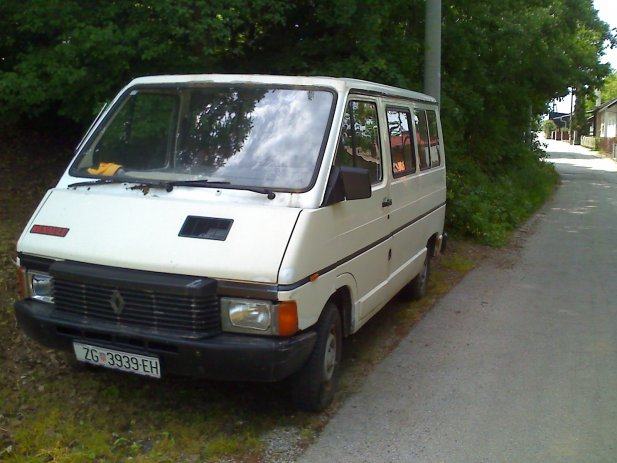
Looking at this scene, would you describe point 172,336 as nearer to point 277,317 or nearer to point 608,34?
point 277,317

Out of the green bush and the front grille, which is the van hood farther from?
the green bush

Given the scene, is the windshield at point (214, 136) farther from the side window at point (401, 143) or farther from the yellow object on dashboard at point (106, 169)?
the side window at point (401, 143)

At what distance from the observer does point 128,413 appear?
4766 mm

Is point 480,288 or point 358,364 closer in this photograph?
point 358,364

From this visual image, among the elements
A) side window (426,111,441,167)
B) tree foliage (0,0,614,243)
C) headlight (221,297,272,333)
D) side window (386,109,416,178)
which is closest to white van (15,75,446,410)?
headlight (221,297,272,333)

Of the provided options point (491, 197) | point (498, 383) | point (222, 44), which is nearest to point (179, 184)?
point (498, 383)

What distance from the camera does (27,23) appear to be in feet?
24.0

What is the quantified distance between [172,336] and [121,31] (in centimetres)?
444

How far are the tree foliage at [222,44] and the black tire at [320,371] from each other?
3845 mm

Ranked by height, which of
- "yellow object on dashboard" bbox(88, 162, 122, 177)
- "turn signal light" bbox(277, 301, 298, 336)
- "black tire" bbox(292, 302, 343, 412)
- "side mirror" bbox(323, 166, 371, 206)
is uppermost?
"yellow object on dashboard" bbox(88, 162, 122, 177)

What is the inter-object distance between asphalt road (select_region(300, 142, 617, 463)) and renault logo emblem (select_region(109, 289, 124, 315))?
140 cm

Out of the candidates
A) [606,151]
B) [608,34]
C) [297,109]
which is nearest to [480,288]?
[297,109]

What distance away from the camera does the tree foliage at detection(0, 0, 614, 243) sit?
7324 mm

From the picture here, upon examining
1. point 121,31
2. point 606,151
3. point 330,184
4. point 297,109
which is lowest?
point 606,151
